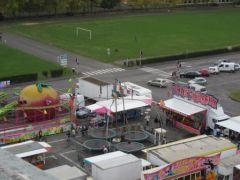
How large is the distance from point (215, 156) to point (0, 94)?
83.1ft

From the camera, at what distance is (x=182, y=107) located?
43219mm

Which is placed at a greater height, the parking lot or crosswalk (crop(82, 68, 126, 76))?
crosswalk (crop(82, 68, 126, 76))

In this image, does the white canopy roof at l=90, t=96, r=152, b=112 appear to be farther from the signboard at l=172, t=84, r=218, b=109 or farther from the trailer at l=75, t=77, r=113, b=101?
the signboard at l=172, t=84, r=218, b=109

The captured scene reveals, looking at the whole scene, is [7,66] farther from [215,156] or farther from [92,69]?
[215,156]

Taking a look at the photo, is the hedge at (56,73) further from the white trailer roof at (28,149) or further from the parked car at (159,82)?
the white trailer roof at (28,149)

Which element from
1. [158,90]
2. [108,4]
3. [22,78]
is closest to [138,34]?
[108,4]

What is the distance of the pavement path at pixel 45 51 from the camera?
68.9 m

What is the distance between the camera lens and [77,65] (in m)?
68.2

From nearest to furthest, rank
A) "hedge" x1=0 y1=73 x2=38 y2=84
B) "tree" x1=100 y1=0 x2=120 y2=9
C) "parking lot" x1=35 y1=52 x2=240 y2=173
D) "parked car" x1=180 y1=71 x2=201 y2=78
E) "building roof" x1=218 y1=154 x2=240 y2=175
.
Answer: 1. "building roof" x1=218 y1=154 x2=240 y2=175
2. "parking lot" x1=35 y1=52 x2=240 y2=173
3. "hedge" x1=0 y1=73 x2=38 y2=84
4. "parked car" x1=180 y1=71 x2=201 y2=78
5. "tree" x1=100 y1=0 x2=120 y2=9

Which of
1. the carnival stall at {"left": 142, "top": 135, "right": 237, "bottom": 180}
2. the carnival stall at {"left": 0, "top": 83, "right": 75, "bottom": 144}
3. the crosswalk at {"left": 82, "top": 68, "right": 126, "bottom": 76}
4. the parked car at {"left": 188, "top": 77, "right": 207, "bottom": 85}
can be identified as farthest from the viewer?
the crosswalk at {"left": 82, "top": 68, "right": 126, "bottom": 76}

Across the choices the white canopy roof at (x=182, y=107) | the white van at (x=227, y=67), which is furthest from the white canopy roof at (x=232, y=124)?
the white van at (x=227, y=67)

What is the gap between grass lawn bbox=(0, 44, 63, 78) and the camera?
6506 centimetres

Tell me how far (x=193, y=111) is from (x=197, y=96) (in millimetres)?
1684

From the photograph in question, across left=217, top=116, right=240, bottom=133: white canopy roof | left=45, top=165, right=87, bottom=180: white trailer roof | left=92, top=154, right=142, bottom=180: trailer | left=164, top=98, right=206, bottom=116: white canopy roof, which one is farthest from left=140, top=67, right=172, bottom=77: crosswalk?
left=45, top=165, right=87, bottom=180: white trailer roof
